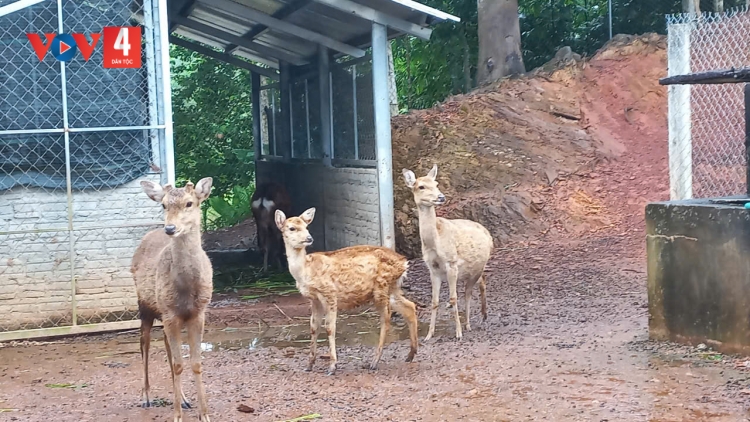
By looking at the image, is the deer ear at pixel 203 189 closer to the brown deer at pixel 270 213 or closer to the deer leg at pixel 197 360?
the deer leg at pixel 197 360

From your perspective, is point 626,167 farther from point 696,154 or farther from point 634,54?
point 634,54

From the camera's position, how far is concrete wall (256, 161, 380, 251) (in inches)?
451

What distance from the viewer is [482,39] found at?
1461cm

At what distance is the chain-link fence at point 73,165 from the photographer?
8.77 m

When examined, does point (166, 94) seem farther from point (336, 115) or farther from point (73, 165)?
point (336, 115)

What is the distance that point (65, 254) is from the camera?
Result: 8898mm

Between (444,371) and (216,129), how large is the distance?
13.6 m

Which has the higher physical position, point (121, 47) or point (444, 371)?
point (121, 47)

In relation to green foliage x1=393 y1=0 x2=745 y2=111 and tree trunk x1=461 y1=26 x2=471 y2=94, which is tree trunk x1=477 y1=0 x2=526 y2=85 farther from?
green foliage x1=393 y1=0 x2=745 y2=111

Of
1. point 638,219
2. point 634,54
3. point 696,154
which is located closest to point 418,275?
point 638,219

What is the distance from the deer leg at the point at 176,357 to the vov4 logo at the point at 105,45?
3939 mm

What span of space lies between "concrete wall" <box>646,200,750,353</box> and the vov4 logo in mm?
5064

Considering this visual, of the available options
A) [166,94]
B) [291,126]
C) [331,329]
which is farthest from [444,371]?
[291,126]

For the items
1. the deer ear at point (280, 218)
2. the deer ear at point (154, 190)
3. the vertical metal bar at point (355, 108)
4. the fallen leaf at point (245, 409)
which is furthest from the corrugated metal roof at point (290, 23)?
the fallen leaf at point (245, 409)
